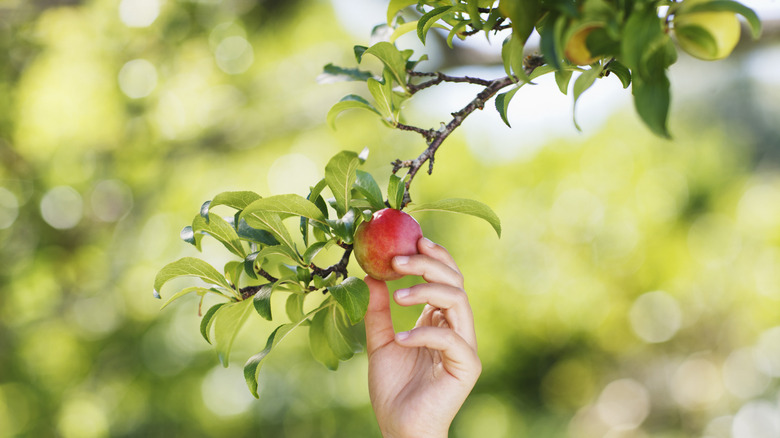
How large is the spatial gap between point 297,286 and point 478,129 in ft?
13.5

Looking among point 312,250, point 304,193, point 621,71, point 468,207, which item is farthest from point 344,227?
point 304,193

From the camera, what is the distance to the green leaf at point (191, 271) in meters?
0.69

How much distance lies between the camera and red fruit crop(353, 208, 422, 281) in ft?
2.29

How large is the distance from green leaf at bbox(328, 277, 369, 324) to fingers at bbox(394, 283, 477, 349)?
9 centimetres

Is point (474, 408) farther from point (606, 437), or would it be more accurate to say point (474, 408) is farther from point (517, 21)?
point (517, 21)

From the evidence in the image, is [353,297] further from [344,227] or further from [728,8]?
[728,8]

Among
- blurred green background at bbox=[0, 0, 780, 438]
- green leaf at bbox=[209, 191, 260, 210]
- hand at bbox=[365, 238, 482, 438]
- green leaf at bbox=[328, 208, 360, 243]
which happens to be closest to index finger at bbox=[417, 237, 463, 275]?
hand at bbox=[365, 238, 482, 438]

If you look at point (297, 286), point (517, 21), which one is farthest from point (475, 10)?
point (297, 286)

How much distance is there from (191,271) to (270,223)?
0.39 ft

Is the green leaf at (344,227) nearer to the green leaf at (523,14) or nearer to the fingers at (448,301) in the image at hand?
the fingers at (448,301)

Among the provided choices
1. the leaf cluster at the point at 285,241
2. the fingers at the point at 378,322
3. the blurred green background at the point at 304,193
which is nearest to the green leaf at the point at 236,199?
the leaf cluster at the point at 285,241

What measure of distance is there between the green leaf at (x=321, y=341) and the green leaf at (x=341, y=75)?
1.16 feet

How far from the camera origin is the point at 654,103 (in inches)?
16.8

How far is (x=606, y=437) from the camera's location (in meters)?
5.03
